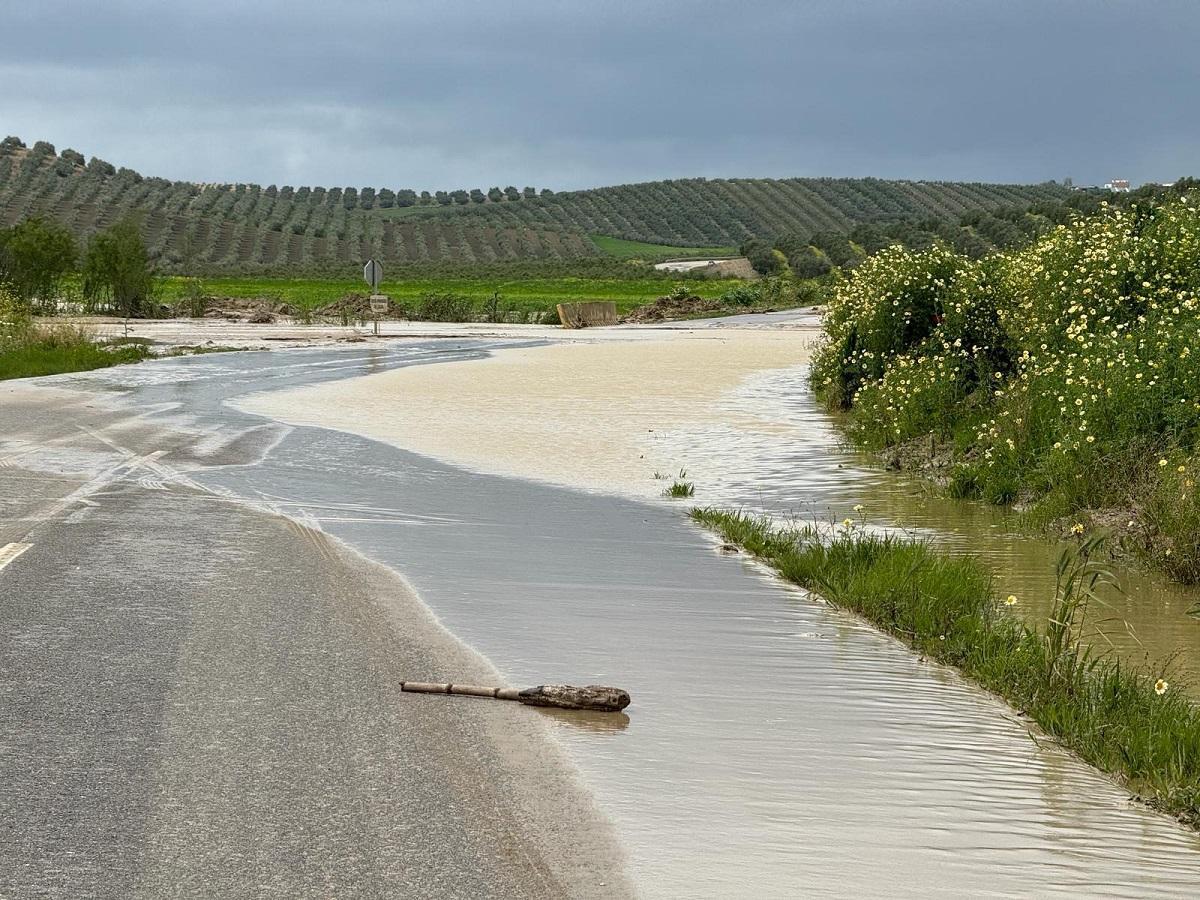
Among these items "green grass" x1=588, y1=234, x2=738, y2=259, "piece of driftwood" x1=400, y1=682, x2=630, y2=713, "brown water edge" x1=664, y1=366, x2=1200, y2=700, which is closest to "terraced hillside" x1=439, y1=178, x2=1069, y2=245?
"green grass" x1=588, y1=234, x2=738, y2=259

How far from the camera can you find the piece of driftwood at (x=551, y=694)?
7.32 metres

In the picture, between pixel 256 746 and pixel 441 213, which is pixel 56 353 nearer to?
pixel 256 746

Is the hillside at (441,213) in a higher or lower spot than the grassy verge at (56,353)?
higher

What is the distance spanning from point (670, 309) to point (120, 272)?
26047 mm

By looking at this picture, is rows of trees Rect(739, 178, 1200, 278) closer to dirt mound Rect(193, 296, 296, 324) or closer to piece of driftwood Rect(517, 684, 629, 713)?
dirt mound Rect(193, 296, 296, 324)

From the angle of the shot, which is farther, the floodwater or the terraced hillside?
the terraced hillside

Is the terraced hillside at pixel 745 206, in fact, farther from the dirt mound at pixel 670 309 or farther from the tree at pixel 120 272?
the tree at pixel 120 272

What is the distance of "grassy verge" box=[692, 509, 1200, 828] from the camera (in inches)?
257

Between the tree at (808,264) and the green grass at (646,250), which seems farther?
the green grass at (646,250)

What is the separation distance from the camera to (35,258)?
60.7 metres

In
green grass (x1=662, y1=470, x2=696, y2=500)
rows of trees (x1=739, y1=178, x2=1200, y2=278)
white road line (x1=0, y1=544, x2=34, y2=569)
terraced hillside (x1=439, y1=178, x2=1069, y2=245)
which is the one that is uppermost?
terraced hillside (x1=439, y1=178, x2=1069, y2=245)

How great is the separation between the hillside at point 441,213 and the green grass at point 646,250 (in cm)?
41

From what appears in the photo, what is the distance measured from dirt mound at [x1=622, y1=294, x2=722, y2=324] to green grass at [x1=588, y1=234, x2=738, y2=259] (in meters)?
60.2

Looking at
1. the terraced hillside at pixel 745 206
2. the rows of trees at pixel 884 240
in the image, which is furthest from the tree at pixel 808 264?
the terraced hillside at pixel 745 206
